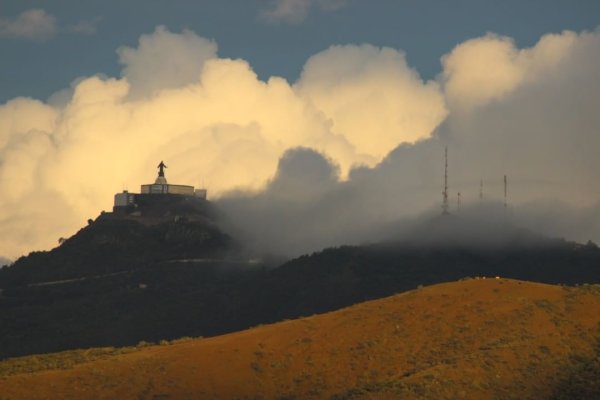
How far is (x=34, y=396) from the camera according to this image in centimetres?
10488

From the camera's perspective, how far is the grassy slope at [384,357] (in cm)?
9969

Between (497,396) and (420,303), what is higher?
(420,303)

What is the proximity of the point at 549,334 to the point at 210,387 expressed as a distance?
1093 inches

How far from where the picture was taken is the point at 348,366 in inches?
4235

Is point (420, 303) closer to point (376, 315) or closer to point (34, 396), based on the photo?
point (376, 315)

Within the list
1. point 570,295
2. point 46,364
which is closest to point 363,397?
point 570,295

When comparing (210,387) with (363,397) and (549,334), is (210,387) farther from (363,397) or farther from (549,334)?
(549,334)

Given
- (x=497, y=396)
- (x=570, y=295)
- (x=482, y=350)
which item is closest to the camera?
(x=497, y=396)

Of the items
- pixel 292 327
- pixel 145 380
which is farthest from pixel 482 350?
pixel 145 380

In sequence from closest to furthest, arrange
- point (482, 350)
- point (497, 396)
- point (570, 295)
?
point (497, 396), point (482, 350), point (570, 295)

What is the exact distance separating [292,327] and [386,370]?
1381 centimetres

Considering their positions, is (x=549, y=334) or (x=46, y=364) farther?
(x=46, y=364)

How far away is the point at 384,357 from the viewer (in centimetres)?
10762

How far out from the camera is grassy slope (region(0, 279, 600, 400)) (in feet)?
327
